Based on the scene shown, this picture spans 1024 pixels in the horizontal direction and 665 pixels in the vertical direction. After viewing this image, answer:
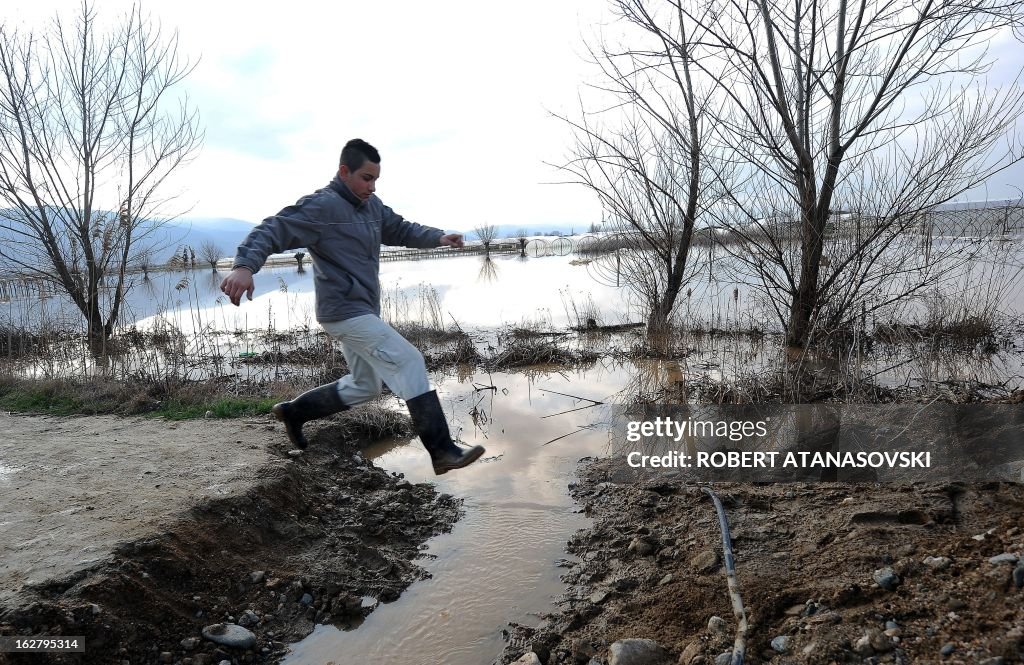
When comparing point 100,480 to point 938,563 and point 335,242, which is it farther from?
point 938,563

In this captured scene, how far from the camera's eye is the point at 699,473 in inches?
184

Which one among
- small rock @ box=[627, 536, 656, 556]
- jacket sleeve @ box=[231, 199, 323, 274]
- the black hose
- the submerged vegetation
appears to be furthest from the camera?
the submerged vegetation

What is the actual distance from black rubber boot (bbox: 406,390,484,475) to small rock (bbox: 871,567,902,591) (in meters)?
1.95

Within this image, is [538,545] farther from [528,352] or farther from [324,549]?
[528,352]

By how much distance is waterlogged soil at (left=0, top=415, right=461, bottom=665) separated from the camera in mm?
2797

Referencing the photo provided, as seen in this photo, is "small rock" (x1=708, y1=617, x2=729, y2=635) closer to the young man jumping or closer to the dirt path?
the young man jumping

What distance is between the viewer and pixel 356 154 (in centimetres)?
362

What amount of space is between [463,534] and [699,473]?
1811 mm

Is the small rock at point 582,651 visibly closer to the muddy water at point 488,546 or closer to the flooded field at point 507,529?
the flooded field at point 507,529

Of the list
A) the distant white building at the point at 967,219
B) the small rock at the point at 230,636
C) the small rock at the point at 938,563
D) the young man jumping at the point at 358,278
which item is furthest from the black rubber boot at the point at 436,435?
the distant white building at the point at 967,219

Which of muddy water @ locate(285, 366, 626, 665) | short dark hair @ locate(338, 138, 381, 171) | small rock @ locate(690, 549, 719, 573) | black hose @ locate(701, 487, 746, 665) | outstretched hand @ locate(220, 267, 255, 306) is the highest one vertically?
short dark hair @ locate(338, 138, 381, 171)

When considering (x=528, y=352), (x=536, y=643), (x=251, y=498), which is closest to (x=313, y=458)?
(x=251, y=498)

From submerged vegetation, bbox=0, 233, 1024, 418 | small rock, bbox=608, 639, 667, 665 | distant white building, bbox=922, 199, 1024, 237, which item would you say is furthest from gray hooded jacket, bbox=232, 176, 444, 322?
distant white building, bbox=922, 199, 1024, 237

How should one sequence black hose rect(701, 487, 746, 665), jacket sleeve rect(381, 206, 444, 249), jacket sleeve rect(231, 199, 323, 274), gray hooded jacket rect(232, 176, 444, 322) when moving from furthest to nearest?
jacket sleeve rect(381, 206, 444, 249) → gray hooded jacket rect(232, 176, 444, 322) → jacket sleeve rect(231, 199, 323, 274) → black hose rect(701, 487, 746, 665)
